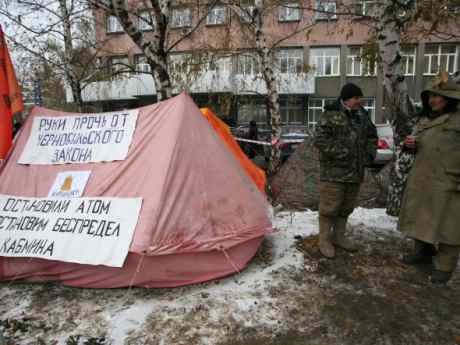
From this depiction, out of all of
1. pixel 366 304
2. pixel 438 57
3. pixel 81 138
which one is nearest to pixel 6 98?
pixel 81 138

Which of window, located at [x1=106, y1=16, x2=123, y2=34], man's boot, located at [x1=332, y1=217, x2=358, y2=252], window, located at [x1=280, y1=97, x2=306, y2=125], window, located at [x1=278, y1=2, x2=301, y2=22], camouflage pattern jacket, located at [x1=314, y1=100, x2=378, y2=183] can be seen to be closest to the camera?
camouflage pattern jacket, located at [x1=314, y1=100, x2=378, y2=183]

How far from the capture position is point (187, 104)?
12.1ft

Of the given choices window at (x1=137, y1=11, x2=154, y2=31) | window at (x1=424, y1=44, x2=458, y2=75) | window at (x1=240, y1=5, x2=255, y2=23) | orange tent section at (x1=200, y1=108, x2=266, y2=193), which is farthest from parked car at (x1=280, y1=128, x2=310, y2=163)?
window at (x1=424, y1=44, x2=458, y2=75)

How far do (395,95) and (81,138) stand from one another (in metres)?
4.36

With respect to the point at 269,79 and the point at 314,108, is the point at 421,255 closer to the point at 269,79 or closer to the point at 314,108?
the point at 269,79

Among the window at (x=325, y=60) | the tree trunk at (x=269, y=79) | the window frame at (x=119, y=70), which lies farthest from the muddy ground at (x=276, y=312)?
the window at (x=325, y=60)

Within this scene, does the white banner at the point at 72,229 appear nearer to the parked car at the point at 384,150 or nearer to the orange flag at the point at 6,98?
the orange flag at the point at 6,98

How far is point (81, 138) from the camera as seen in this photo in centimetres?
385

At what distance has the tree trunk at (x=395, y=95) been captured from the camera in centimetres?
458

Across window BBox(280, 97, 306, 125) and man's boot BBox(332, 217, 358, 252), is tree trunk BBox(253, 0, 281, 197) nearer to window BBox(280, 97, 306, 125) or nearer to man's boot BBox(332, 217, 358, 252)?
man's boot BBox(332, 217, 358, 252)

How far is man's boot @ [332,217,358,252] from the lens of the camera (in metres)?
3.78

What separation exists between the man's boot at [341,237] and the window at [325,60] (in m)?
22.3

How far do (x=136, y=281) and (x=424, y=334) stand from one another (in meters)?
2.42

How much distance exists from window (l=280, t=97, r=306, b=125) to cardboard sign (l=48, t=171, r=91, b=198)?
22499 millimetres
